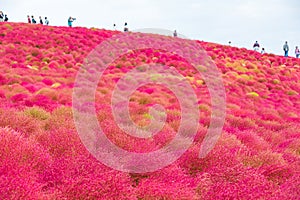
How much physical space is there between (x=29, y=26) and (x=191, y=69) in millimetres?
12664

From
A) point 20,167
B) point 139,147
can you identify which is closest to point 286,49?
point 139,147

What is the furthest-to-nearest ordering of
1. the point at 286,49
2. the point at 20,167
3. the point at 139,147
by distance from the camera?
the point at 286,49 → the point at 139,147 → the point at 20,167

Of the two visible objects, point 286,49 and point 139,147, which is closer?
point 139,147

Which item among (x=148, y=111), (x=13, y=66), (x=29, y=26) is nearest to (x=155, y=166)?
(x=148, y=111)

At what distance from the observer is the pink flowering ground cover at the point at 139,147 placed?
340 centimetres

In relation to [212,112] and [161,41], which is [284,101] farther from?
[161,41]

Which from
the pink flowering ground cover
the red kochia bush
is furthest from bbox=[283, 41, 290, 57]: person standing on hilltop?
the red kochia bush

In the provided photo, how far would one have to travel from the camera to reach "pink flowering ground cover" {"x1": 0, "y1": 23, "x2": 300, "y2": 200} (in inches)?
134

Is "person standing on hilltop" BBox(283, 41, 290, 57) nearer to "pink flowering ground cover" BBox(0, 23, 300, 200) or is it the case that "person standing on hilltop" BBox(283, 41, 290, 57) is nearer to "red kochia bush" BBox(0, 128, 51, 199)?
"pink flowering ground cover" BBox(0, 23, 300, 200)

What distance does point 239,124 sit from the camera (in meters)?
8.47

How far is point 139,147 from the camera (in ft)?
15.3

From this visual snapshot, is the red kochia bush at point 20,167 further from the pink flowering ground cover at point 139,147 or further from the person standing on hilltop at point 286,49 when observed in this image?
the person standing on hilltop at point 286,49

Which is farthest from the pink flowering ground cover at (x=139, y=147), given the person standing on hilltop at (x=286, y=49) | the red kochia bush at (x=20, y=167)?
the person standing on hilltop at (x=286, y=49)

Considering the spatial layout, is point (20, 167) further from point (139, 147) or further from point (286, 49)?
point (286, 49)
